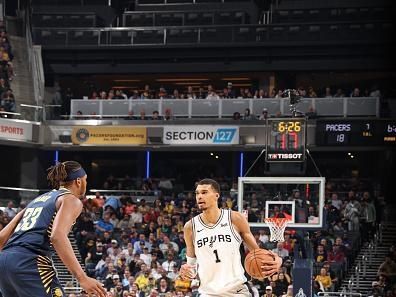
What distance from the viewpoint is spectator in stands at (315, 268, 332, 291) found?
2250 cm

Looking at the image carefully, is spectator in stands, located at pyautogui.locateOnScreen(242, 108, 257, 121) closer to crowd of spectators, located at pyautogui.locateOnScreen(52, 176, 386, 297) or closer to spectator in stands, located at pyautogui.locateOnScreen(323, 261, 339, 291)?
Answer: crowd of spectators, located at pyautogui.locateOnScreen(52, 176, 386, 297)

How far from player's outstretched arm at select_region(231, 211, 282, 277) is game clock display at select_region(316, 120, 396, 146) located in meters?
20.9

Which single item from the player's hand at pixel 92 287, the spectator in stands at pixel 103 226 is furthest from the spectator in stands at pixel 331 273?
the player's hand at pixel 92 287

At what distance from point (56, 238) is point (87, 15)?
2907 centimetres

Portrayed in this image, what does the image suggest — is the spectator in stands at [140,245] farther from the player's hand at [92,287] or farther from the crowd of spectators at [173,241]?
the player's hand at [92,287]

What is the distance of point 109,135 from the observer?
3191cm

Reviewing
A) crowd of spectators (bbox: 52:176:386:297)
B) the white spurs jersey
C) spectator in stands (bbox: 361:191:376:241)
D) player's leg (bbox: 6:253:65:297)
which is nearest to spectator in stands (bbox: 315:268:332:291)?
crowd of spectators (bbox: 52:176:386:297)

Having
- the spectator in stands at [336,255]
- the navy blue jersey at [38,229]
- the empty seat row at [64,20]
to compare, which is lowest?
the spectator in stands at [336,255]

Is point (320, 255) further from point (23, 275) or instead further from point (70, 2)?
point (70, 2)

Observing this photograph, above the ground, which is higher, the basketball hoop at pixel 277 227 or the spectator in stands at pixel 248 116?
the spectator in stands at pixel 248 116

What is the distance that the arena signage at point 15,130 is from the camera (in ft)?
100

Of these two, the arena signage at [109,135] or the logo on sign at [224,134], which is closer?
the logo on sign at [224,134]

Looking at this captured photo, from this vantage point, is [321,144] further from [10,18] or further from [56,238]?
[56,238]

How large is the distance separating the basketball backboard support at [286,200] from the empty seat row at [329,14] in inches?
425
